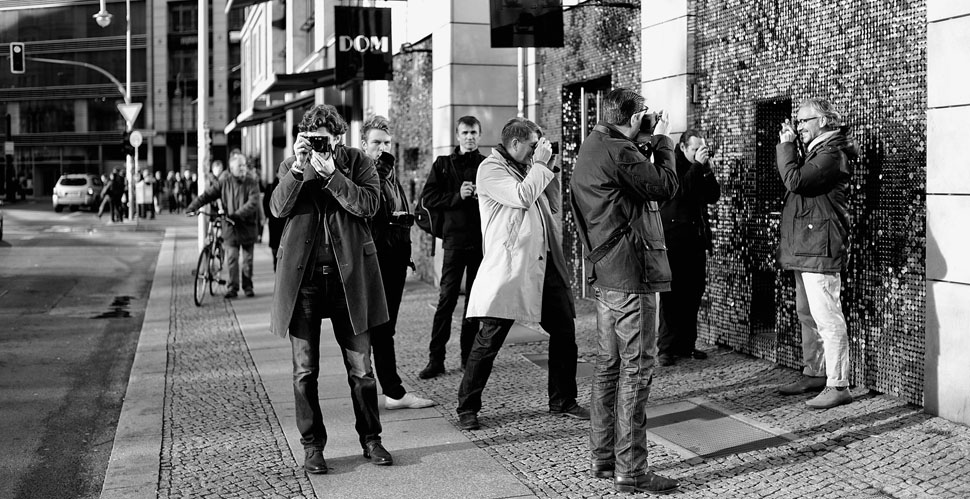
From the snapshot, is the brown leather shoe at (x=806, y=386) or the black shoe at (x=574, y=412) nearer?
the black shoe at (x=574, y=412)

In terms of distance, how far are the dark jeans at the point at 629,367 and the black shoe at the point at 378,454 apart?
1220 millimetres

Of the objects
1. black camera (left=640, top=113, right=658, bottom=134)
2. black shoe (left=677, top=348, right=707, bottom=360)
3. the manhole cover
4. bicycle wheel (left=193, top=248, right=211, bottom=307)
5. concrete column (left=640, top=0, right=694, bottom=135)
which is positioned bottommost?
the manhole cover

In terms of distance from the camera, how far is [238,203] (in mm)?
13805

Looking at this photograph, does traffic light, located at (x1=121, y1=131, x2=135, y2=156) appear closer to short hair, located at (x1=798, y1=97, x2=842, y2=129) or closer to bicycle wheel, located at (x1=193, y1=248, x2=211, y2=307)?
bicycle wheel, located at (x1=193, y1=248, x2=211, y2=307)

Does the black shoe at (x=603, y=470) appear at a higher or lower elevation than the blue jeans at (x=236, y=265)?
lower

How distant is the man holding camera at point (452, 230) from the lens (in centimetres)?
840

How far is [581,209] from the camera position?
5.60m

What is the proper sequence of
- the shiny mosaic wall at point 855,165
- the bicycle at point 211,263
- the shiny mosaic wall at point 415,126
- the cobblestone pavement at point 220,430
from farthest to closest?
the shiny mosaic wall at point 415,126, the bicycle at point 211,263, the shiny mosaic wall at point 855,165, the cobblestone pavement at point 220,430

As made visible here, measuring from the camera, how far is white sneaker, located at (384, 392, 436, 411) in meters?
7.26

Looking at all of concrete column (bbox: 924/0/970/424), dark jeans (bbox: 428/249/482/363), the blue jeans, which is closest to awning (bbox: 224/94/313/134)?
the blue jeans

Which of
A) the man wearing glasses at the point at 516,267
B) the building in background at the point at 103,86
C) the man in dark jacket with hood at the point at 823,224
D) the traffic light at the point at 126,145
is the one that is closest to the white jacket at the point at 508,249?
the man wearing glasses at the point at 516,267

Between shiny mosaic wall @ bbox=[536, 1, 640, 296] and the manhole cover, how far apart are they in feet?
14.8

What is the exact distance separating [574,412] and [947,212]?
2.54 metres

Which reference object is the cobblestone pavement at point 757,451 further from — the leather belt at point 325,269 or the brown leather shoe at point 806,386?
the leather belt at point 325,269
